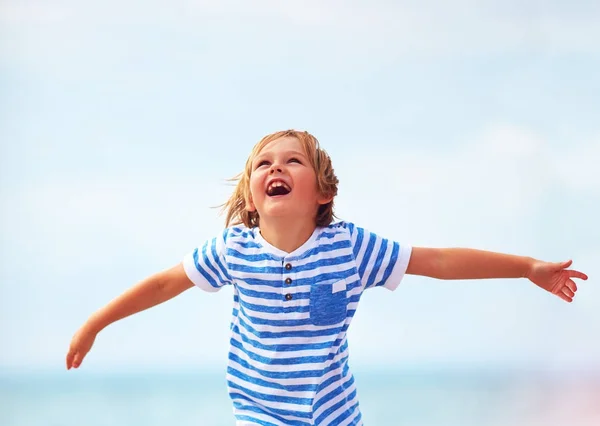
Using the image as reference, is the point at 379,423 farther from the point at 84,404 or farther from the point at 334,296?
the point at 334,296

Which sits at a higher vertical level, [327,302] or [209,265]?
[209,265]

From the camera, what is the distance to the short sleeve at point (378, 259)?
1.66m

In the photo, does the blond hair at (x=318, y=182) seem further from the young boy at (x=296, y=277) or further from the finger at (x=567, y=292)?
the finger at (x=567, y=292)

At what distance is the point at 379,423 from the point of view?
290 cm

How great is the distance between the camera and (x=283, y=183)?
164 cm

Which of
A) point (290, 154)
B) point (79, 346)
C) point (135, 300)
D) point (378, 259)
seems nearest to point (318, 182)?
point (290, 154)

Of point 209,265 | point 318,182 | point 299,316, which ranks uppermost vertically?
point 318,182

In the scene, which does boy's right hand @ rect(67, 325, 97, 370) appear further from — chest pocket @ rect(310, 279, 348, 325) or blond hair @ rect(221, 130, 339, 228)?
chest pocket @ rect(310, 279, 348, 325)

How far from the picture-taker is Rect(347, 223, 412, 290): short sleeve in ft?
5.45

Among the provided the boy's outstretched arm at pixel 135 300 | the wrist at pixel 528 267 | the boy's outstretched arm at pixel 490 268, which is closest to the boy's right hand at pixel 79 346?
the boy's outstretched arm at pixel 135 300

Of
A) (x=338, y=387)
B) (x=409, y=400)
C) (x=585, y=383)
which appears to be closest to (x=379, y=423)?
(x=409, y=400)

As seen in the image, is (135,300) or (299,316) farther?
(135,300)

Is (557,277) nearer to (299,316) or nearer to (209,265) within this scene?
(299,316)

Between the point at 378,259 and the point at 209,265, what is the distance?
0.31 meters
